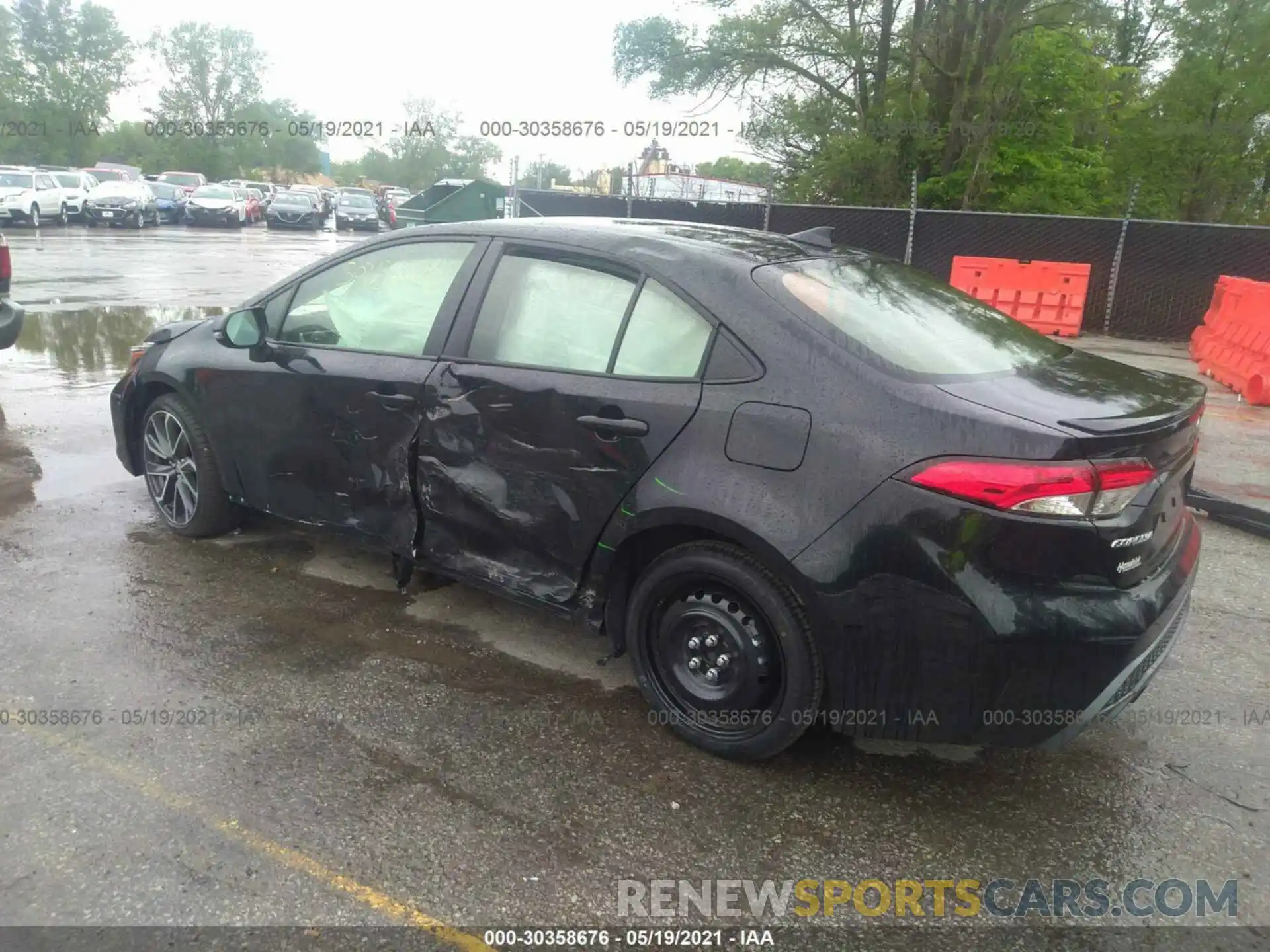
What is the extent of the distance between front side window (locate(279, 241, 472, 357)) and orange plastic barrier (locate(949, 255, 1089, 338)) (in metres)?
11.0

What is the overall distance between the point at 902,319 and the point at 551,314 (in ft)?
4.02

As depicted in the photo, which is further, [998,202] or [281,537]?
[998,202]

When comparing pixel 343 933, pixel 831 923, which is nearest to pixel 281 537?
pixel 343 933

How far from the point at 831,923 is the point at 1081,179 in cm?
2242

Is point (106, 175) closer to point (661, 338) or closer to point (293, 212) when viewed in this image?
point (293, 212)

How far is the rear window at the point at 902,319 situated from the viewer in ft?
9.49

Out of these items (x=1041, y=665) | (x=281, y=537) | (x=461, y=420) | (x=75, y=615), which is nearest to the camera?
(x=1041, y=665)

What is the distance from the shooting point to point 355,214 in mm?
37625

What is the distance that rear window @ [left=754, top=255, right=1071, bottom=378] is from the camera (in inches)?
114

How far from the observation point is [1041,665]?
2.54 metres

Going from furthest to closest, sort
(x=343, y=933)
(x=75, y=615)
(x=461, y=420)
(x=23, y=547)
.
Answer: (x=23, y=547)
(x=75, y=615)
(x=461, y=420)
(x=343, y=933)

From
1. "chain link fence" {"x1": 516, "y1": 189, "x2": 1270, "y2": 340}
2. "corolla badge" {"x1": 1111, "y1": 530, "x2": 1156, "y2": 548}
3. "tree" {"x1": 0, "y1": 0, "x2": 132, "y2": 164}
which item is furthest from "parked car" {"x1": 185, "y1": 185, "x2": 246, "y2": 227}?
"corolla badge" {"x1": 1111, "y1": 530, "x2": 1156, "y2": 548}

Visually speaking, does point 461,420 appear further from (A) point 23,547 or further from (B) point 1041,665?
(A) point 23,547

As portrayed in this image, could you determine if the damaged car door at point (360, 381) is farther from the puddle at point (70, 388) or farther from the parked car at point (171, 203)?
the parked car at point (171, 203)
